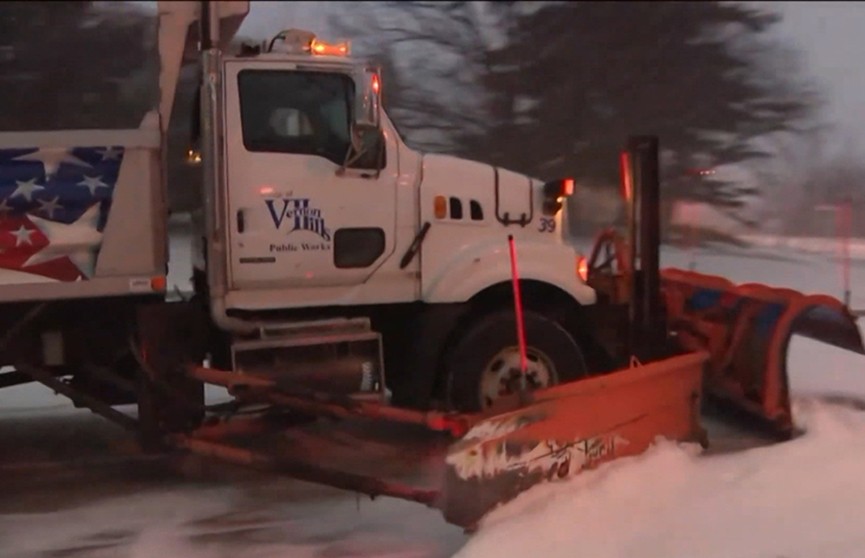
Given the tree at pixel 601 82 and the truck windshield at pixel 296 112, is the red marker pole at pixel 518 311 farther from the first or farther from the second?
the tree at pixel 601 82

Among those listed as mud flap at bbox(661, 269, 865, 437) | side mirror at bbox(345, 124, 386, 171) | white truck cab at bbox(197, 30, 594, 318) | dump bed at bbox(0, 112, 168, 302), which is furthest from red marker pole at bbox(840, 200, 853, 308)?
dump bed at bbox(0, 112, 168, 302)

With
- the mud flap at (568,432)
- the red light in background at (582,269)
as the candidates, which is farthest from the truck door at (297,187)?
the mud flap at (568,432)

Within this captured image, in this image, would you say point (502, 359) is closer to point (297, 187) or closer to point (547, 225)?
point (547, 225)

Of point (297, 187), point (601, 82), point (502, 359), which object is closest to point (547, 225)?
point (502, 359)

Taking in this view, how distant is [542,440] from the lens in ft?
17.2

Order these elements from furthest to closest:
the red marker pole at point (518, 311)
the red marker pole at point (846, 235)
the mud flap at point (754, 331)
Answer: the red marker pole at point (846, 235) → the mud flap at point (754, 331) → the red marker pole at point (518, 311)

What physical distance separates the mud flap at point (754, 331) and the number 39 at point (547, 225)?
3.65 feet

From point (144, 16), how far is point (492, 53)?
39.6 feet

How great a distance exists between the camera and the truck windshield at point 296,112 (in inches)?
236

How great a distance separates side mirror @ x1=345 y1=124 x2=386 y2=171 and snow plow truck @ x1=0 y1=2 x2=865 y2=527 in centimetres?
2

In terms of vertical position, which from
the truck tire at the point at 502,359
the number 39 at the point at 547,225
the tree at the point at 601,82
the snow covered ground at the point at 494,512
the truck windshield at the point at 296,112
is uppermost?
the tree at the point at 601,82

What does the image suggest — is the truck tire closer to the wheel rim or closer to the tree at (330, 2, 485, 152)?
the wheel rim

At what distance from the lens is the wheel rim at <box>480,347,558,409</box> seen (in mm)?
6375

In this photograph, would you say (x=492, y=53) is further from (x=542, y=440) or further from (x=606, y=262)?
(x=542, y=440)
